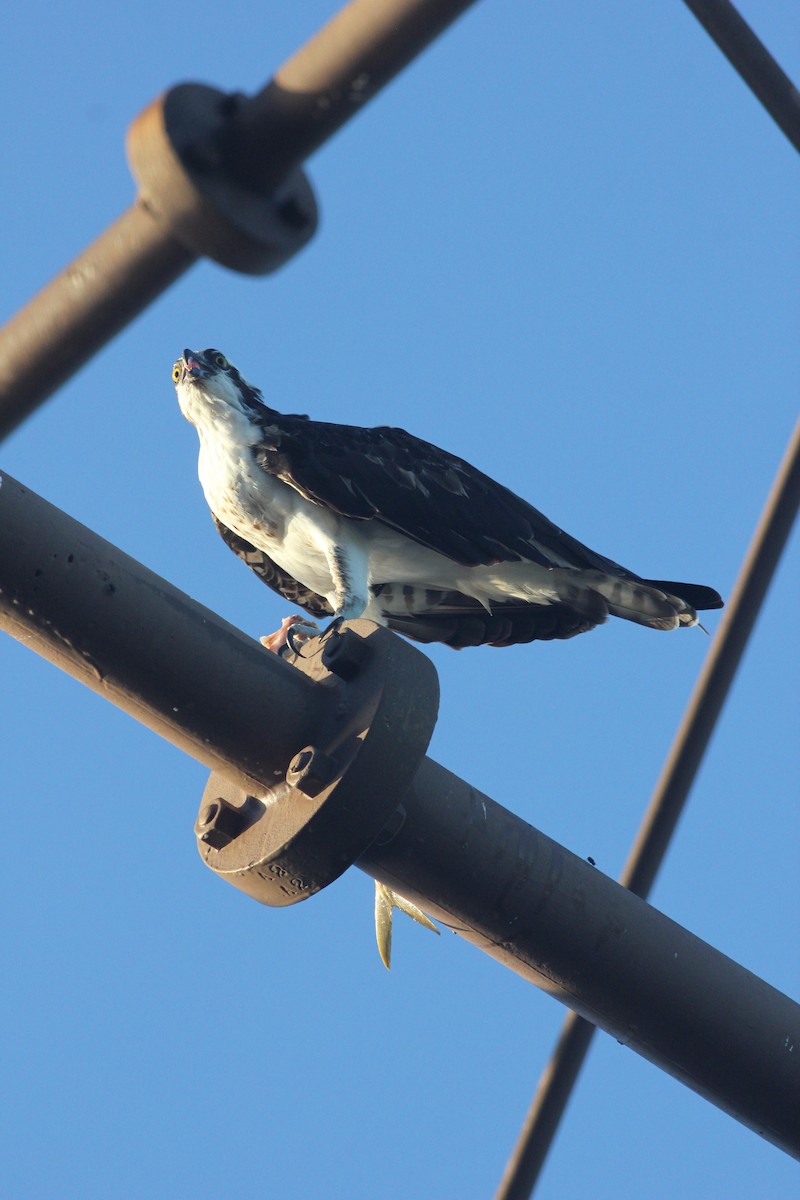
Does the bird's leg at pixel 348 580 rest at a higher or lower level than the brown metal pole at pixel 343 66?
→ higher

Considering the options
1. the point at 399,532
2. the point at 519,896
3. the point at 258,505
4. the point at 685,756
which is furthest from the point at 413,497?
the point at 519,896

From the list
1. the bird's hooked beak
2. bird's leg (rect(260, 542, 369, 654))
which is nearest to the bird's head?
the bird's hooked beak

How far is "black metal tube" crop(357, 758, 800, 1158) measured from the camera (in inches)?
142

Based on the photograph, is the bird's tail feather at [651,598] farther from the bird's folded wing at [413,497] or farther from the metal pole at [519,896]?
the metal pole at [519,896]

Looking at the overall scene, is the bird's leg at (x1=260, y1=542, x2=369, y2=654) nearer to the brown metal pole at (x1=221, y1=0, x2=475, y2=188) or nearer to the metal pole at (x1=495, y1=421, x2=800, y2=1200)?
the metal pole at (x1=495, y1=421, x2=800, y2=1200)

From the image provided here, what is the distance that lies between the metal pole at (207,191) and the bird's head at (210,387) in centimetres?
528

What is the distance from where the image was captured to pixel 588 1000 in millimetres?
3729

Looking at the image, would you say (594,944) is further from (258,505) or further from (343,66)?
(258,505)

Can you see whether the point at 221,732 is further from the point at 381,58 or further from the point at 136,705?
the point at 381,58

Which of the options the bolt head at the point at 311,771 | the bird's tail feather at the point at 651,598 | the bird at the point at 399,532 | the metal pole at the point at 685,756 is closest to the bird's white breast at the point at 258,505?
the bird at the point at 399,532

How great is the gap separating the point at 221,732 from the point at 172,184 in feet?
5.03

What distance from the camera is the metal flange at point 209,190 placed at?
6.40 feet

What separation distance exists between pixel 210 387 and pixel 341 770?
423 centimetres

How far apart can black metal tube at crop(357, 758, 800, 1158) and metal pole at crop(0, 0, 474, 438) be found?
181cm
